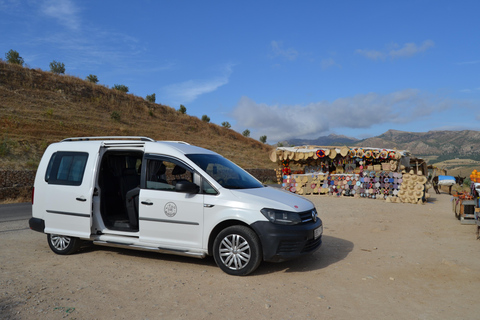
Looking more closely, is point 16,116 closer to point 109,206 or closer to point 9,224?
point 9,224

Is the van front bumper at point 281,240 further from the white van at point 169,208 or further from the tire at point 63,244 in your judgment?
the tire at point 63,244

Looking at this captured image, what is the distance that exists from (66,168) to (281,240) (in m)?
4.14

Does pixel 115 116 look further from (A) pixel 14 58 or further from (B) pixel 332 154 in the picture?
(B) pixel 332 154

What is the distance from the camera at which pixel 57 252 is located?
651 centimetres

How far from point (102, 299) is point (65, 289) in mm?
682

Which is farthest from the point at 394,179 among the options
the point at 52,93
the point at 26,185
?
the point at 52,93

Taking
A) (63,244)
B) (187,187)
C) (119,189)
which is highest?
(187,187)

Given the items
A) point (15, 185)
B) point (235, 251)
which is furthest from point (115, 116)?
point (235, 251)

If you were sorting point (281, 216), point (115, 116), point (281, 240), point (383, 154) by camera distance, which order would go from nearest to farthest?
point (281, 240)
point (281, 216)
point (383, 154)
point (115, 116)

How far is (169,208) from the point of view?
559cm

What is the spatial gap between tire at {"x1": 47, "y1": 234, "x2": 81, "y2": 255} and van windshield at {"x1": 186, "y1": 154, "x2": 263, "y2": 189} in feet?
8.59

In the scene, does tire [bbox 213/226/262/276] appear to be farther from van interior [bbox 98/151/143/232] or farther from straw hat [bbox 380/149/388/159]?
straw hat [bbox 380/149/388/159]

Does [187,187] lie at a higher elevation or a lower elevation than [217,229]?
higher

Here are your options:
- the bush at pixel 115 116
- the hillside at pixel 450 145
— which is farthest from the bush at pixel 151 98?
the hillside at pixel 450 145
